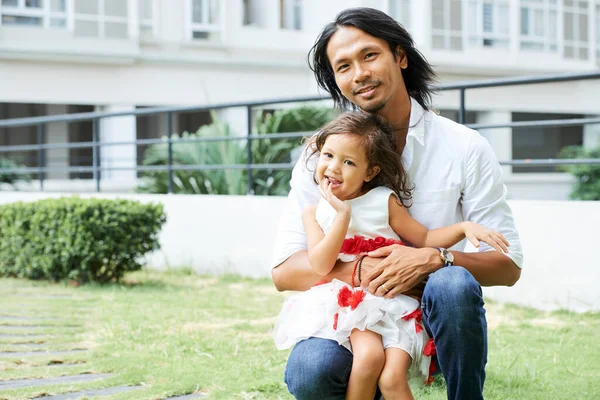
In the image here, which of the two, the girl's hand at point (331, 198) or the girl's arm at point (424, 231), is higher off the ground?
the girl's hand at point (331, 198)

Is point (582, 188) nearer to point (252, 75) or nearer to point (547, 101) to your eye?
point (547, 101)

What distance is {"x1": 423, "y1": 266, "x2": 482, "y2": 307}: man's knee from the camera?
8.76 ft

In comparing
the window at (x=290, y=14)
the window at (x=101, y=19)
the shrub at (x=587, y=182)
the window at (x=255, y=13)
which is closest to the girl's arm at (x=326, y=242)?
Answer: the shrub at (x=587, y=182)

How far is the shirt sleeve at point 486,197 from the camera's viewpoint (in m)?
2.95

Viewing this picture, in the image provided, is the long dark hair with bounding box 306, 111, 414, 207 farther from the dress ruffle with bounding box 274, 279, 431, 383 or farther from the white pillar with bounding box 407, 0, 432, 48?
the white pillar with bounding box 407, 0, 432, 48

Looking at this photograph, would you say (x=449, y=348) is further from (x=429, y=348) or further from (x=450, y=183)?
(x=450, y=183)

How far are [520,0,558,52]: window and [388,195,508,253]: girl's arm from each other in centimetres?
2358

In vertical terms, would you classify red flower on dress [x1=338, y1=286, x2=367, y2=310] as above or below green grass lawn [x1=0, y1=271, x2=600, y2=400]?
above

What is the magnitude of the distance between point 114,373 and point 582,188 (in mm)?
16876

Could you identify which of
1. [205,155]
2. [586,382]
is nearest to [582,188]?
[205,155]

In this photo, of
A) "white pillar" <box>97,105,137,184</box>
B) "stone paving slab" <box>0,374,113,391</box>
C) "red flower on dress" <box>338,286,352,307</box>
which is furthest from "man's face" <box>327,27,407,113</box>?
"white pillar" <box>97,105,137,184</box>

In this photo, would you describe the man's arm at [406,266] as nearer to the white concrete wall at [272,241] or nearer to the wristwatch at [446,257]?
the wristwatch at [446,257]

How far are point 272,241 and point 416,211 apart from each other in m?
5.10

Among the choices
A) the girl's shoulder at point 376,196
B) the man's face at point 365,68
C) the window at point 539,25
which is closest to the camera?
the girl's shoulder at point 376,196
